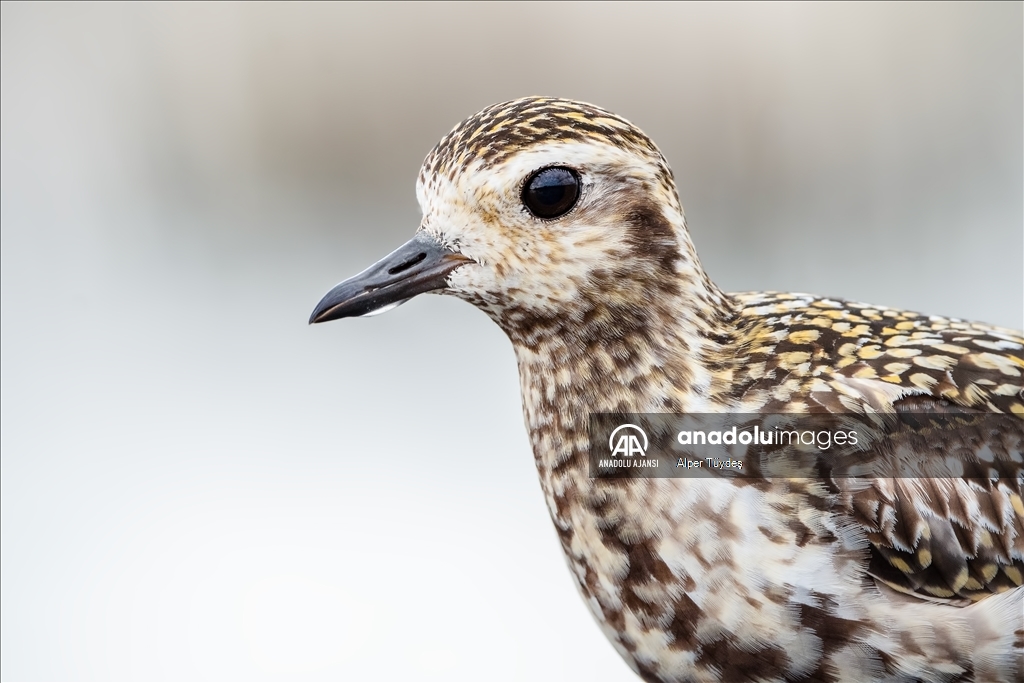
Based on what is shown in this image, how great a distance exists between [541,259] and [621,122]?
292mm

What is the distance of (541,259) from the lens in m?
1.55

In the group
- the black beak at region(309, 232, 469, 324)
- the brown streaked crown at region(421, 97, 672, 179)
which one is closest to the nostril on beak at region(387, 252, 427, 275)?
the black beak at region(309, 232, 469, 324)

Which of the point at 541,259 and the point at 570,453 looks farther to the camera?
the point at 570,453

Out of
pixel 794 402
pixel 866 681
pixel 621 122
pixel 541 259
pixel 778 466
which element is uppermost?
pixel 621 122

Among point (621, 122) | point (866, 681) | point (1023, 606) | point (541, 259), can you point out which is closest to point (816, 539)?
point (866, 681)

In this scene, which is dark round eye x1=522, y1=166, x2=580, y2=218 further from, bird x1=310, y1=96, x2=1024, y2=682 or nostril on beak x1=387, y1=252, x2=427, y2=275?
nostril on beak x1=387, y1=252, x2=427, y2=275

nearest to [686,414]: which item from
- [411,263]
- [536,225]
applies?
[536,225]

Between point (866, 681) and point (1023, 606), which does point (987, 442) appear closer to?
point (1023, 606)

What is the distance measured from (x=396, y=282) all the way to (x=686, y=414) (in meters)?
0.55

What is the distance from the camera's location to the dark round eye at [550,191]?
1.55 m

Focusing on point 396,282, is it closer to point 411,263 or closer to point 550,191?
point 411,263

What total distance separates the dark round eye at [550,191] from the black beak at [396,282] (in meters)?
0.16

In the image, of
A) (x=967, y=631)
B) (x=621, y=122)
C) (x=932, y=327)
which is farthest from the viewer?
(x=932, y=327)

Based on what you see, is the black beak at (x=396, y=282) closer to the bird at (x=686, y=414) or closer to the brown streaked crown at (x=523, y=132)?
the bird at (x=686, y=414)
